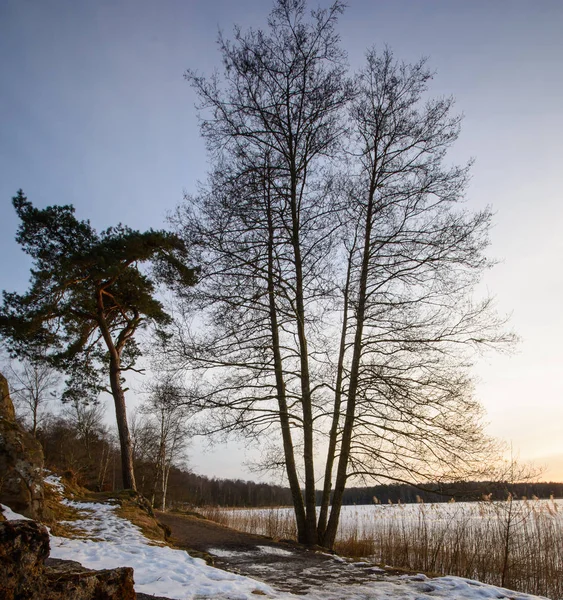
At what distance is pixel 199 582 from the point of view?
14.1 ft

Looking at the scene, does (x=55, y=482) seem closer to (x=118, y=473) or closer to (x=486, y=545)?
(x=486, y=545)

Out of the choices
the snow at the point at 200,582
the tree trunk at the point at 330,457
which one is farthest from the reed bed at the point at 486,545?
the snow at the point at 200,582

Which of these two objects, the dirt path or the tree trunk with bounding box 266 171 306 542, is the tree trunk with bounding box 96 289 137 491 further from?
the tree trunk with bounding box 266 171 306 542

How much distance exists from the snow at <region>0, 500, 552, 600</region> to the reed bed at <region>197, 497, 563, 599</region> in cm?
186

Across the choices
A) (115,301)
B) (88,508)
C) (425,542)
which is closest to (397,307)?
(425,542)

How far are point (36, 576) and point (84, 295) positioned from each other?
9590 millimetres

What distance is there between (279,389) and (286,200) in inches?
161

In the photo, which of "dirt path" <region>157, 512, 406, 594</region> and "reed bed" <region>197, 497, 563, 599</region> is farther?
"reed bed" <region>197, 497, 563, 599</region>

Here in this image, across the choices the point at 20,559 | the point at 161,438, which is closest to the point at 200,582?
the point at 20,559

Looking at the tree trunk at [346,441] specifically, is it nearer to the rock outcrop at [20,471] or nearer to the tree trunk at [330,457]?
the tree trunk at [330,457]

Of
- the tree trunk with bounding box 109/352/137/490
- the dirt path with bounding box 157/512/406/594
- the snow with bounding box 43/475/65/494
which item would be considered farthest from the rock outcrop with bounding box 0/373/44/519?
the tree trunk with bounding box 109/352/137/490

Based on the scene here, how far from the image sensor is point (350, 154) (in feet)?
32.0

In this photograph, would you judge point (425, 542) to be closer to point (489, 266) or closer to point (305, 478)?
point (305, 478)

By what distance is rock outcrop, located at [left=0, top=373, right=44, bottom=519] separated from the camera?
598 centimetres
